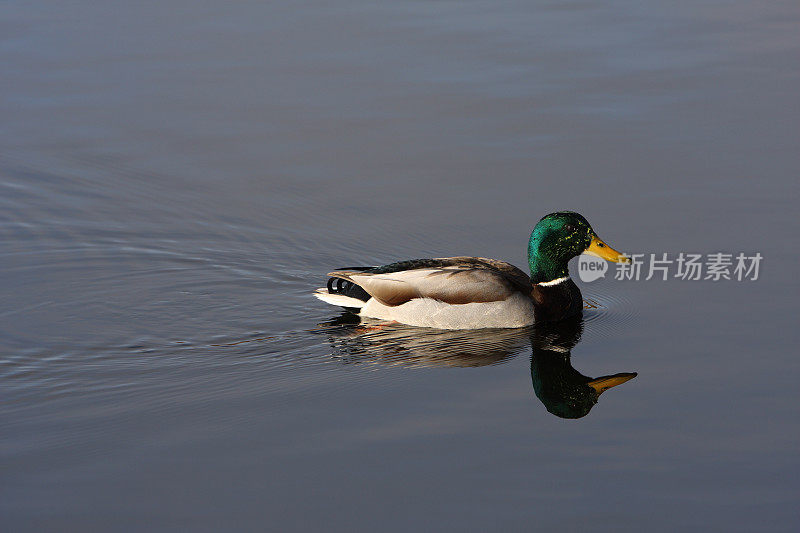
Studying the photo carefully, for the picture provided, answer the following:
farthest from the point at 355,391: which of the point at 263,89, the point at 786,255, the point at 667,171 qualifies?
the point at 263,89

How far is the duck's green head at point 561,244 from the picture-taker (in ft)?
32.8

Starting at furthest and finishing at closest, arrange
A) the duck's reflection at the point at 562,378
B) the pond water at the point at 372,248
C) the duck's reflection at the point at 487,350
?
1. the duck's reflection at the point at 487,350
2. the duck's reflection at the point at 562,378
3. the pond water at the point at 372,248

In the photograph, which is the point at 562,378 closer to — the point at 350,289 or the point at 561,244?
the point at 561,244

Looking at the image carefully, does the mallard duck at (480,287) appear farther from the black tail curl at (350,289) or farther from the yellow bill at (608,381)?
the yellow bill at (608,381)

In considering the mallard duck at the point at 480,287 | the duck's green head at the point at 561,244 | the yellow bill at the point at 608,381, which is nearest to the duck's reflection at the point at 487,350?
the yellow bill at the point at 608,381

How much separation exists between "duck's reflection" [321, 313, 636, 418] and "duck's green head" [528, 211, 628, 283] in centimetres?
55

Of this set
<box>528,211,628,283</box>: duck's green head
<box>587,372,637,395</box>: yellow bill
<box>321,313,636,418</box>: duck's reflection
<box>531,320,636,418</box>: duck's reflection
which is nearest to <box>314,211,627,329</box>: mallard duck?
<box>528,211,628,283</box>: duck's green head

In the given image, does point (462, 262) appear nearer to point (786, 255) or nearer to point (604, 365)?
point (604, 365)

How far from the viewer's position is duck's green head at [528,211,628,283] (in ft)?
32.8

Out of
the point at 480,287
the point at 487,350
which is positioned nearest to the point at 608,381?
the point at 487,350

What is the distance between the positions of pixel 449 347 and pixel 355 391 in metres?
1.37

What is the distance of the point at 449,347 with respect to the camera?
9352 millimetres

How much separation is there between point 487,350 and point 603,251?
5.06 feet

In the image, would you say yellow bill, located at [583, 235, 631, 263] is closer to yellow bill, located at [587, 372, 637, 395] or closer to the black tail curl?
yellow bill, located at [587, 372, 637, 395]
